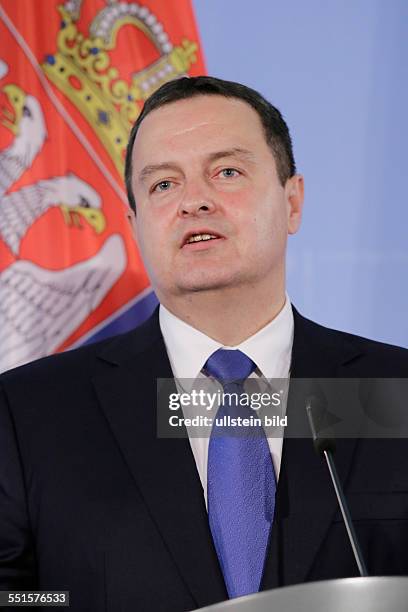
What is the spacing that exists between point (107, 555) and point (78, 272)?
801 mm

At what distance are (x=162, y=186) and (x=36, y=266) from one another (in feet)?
1.46

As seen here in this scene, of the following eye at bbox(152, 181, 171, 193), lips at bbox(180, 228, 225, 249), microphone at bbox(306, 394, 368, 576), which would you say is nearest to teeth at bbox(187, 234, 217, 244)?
lips at bbox(180, 228, 225, 249)

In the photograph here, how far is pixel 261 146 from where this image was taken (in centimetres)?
164

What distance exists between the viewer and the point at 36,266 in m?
1.90

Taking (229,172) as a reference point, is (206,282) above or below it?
below

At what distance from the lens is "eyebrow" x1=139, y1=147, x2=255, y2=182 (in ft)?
5.15

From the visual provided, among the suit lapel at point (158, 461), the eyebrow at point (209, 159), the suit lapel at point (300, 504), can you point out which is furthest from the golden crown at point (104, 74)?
the suit lapel at point (300, 504)

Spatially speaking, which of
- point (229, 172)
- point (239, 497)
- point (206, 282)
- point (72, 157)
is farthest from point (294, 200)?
point (239, 497)

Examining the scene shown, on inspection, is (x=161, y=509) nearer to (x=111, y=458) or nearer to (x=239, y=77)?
(x=111, y=458)

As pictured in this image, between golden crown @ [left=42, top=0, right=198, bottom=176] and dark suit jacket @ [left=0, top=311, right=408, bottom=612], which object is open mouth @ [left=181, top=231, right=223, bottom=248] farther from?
golden crown @ [left=42, top=0, right=198, bottom=176]

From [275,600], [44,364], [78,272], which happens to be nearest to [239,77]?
[78,272]

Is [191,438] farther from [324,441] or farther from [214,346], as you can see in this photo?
[324,441]

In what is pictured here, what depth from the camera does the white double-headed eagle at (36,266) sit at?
1.88 metres

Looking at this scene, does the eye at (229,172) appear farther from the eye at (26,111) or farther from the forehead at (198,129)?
the eye at (26,111)
